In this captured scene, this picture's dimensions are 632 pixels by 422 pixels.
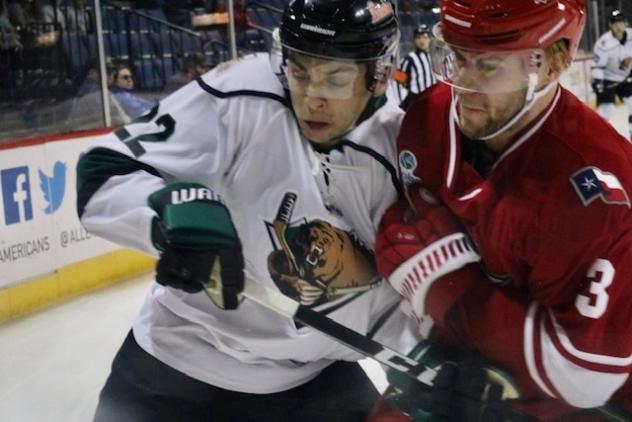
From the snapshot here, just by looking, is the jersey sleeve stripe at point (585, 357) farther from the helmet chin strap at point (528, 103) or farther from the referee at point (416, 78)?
the referee at point (416, 78)

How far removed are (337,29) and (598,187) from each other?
318 mm

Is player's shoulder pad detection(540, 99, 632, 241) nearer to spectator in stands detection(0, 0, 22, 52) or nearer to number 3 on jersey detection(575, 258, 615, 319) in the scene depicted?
number 3 on jersey detection(575, 258, 615, 319)

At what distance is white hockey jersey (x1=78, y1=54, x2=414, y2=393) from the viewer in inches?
39.1

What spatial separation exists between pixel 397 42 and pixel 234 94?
0.22m

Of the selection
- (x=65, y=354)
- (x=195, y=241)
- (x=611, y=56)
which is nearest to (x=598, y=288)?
(x=195, y=241)

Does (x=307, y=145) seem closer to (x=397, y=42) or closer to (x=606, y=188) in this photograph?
(x=397, y=42)

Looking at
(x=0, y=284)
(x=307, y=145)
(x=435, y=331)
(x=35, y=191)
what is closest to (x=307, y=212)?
(x=307, y=145)

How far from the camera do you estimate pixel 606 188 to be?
0.86 meters

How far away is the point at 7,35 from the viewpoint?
1858 mm

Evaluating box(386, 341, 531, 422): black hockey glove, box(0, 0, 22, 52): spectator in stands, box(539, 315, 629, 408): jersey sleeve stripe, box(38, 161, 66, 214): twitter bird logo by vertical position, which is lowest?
box(38, 161, 66, 214): twitter bird logo

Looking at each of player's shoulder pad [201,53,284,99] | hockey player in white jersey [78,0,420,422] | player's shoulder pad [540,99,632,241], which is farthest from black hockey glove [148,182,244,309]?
player's shoulder pad [540,99,632,241]

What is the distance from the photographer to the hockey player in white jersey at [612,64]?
160 centimetres

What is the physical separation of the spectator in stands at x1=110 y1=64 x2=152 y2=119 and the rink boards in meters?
0.10

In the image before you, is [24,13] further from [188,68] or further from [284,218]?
[284,218]
